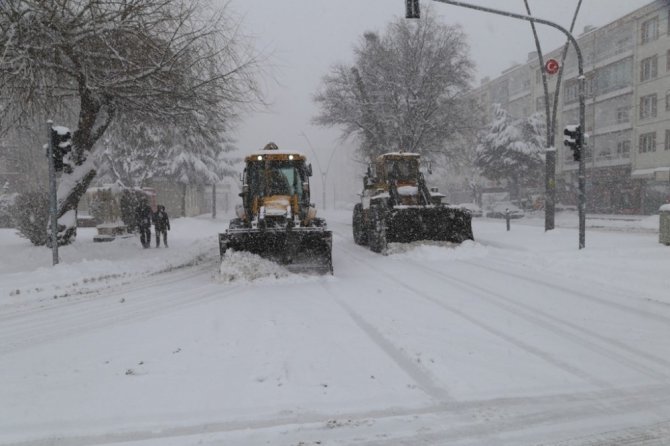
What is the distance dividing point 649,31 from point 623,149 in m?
8.97

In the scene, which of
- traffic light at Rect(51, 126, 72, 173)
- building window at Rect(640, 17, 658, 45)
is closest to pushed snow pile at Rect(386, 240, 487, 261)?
traffic light at Rect(51, 126, 72, 173)

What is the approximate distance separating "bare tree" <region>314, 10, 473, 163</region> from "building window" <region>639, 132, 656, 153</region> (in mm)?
17201

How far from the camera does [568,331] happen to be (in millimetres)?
5734

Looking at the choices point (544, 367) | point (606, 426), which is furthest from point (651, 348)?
point (606, 426)

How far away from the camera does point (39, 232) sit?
14.3 m

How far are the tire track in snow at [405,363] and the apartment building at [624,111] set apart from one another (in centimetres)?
2863

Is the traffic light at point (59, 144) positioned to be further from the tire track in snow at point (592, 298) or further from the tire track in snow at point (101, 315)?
the tire track in snow at point (592, 298)

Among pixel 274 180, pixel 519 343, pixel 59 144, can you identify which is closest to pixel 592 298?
pixel 519 343

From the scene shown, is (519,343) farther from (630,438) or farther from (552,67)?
(552,67)

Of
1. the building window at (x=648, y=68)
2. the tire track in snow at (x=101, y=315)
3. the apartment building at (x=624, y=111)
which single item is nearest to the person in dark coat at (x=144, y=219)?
the tire track in snow at (x=101, y=315)

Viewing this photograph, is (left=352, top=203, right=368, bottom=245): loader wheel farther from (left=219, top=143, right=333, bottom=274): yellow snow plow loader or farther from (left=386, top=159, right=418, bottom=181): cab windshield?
(left=219, top=143, right=333, bottom=274): yellow snow plow loader

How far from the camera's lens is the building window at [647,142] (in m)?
35.3

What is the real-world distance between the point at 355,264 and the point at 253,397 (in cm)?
775

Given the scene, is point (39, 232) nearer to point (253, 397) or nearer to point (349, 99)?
point (253, 397)
